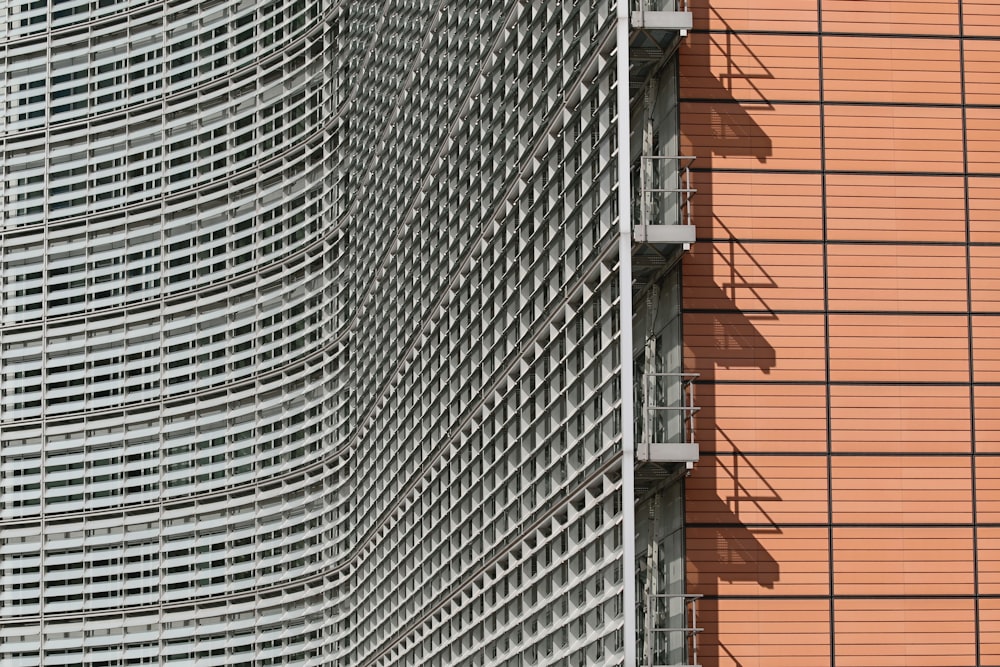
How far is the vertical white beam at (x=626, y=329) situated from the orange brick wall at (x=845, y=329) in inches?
40.8

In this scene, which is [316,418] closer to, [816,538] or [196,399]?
[196,399]

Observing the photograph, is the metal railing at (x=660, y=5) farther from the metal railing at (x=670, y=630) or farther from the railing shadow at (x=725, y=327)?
the metal railing at (x=670, y=630)

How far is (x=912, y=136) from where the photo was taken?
3148 centimetres

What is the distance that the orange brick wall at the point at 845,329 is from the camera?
29.4 m

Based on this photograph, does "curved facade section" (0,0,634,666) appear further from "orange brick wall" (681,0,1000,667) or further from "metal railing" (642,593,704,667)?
"orange brick wall" (681,0,1000,667)

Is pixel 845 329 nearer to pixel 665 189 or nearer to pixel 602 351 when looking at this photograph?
pixel 665 189

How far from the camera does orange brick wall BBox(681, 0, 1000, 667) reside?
29406mm

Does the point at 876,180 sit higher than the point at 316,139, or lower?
lower

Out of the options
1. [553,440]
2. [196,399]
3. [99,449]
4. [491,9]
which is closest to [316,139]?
[196,399]

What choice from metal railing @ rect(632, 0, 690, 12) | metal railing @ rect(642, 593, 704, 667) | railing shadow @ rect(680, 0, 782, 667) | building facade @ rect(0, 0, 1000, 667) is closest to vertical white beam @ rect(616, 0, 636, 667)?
building facade @ rect(0, 0, 1000, 667)

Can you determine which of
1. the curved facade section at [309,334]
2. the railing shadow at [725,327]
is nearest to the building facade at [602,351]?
the railing shadow at [725,327]

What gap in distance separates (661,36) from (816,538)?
8.75m

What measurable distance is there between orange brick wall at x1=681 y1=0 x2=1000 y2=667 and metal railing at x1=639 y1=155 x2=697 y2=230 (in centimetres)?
28

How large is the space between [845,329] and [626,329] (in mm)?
3718
